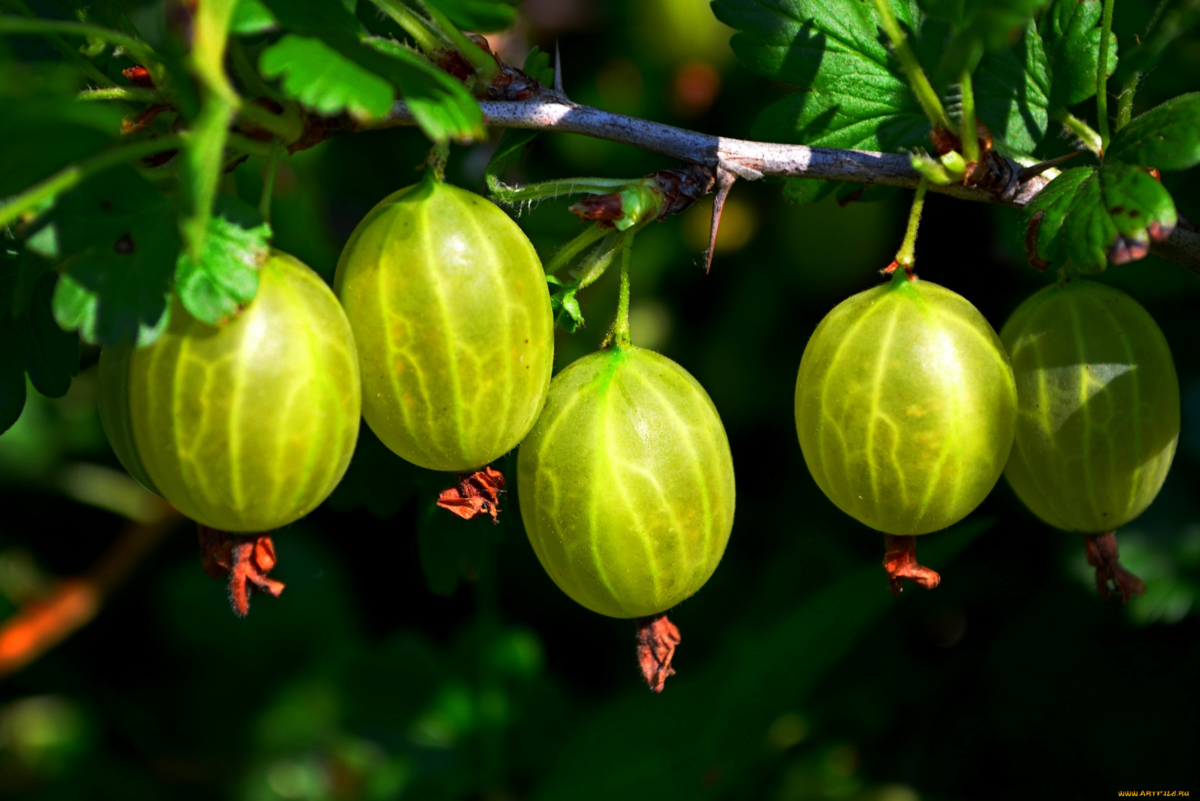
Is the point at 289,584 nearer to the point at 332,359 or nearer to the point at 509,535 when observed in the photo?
the point at 509,535

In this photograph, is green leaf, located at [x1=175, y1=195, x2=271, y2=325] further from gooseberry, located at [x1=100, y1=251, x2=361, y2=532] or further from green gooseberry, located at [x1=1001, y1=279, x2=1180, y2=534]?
green gooseberry, located at [x1=1001, y1=279, x2=1180, y2=534]

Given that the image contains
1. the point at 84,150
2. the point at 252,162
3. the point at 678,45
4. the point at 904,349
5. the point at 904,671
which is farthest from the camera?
the point at 678,45

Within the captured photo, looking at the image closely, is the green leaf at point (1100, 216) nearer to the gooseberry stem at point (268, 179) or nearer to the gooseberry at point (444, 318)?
the gooseberry at point (444, 318)

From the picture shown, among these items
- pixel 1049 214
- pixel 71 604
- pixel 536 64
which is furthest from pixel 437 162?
pixel 71 604

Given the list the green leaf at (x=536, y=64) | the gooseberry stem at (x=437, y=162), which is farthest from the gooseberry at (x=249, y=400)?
the green leaf at (x=536, y=64)

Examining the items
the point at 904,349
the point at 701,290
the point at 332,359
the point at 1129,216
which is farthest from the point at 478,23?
the point at 701,290

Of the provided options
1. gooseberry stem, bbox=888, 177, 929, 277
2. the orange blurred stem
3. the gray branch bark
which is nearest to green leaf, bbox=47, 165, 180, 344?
the gray branch bark

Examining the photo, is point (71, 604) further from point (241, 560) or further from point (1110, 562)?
point (1110, 562)
